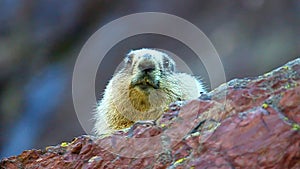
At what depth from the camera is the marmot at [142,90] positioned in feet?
4.70

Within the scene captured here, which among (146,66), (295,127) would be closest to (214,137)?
(295,127)

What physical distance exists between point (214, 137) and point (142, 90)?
651mm

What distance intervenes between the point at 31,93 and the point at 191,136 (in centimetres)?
230

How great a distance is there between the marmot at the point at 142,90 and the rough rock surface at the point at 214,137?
479 millimetres

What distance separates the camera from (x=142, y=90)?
4.73 feet

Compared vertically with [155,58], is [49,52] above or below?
above

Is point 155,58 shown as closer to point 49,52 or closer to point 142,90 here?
point 142,90

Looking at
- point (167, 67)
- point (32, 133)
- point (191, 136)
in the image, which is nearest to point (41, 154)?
point (191, 136)

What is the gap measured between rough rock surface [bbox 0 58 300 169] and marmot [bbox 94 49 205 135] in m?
0.48

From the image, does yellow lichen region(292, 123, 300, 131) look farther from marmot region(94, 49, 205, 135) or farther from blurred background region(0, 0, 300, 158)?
blurred background region(0, 0, 300, 158)

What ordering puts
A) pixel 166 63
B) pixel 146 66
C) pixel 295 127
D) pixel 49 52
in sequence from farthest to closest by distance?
pixel 49 52 < pixel 166 63 < pixel 146 66 < pixel 295 127

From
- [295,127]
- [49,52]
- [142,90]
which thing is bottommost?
[295,127]

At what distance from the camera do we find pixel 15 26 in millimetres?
3076

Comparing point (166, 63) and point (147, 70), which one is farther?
point (166, 63)
